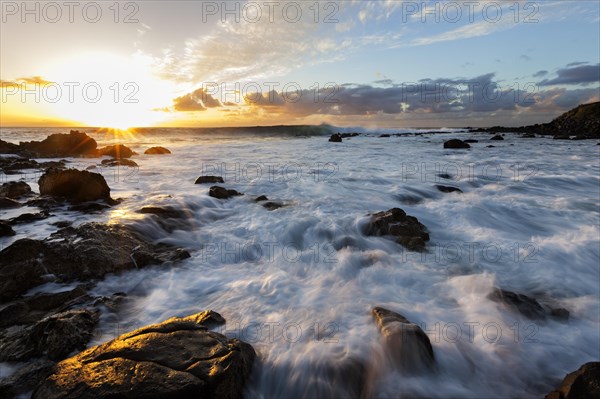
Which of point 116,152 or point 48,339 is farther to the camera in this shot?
point 116,152

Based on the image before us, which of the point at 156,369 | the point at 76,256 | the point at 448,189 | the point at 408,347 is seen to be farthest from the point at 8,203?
the point at 448,189

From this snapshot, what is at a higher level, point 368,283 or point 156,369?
point 156,369

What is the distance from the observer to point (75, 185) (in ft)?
26.7

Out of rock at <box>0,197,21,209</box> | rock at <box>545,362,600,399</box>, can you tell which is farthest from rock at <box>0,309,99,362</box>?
rock at <box>0,197,21,209</box>

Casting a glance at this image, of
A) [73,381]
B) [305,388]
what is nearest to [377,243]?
[305,388]

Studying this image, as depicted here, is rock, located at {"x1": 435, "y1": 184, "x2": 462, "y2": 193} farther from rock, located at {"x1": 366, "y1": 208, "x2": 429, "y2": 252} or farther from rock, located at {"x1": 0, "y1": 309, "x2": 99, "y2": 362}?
rock, located at {"x1": 0, "y1": 309, "x2": 99, "y2": 362}

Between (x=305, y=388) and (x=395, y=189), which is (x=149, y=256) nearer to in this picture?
(x=305, y=388)

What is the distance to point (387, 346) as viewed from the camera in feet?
11.0

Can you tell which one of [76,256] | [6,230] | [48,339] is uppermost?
[6,230]

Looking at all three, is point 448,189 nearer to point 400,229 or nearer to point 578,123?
point 400,229

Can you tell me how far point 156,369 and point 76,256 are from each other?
126 inches

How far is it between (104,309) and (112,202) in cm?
498

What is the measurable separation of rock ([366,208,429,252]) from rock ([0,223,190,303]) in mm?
3649

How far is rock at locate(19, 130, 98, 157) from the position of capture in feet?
70.7
